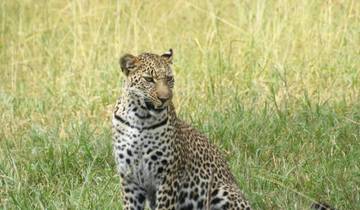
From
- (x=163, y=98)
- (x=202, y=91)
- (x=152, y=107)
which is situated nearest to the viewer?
(x=163, y=98)

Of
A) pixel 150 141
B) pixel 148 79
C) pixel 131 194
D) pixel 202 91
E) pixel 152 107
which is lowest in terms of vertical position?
pixel 131 194

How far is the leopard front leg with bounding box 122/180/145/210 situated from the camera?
650 cm

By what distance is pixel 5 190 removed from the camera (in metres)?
7.29

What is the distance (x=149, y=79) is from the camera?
6.33 metres

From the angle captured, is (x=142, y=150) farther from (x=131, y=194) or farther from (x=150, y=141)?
(x=131, y=194)

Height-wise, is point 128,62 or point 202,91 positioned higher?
point 128,62

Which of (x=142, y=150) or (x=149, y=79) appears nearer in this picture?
(x=149, y=79)

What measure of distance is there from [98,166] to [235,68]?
203cm

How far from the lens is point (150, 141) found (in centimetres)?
645

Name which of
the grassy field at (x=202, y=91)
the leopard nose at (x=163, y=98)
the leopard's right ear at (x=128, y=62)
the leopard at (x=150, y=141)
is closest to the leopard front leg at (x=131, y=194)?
the leopard at (x=150, y=141)

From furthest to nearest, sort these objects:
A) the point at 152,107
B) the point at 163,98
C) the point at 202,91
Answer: the point at 202,91, the point at 152,107, the point at 163,98

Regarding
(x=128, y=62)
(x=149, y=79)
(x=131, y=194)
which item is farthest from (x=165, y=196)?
(x=128, y=62)

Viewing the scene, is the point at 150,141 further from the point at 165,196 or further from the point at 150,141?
the point at 165,196

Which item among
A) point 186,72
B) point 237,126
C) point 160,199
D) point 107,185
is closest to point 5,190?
point 107,185
